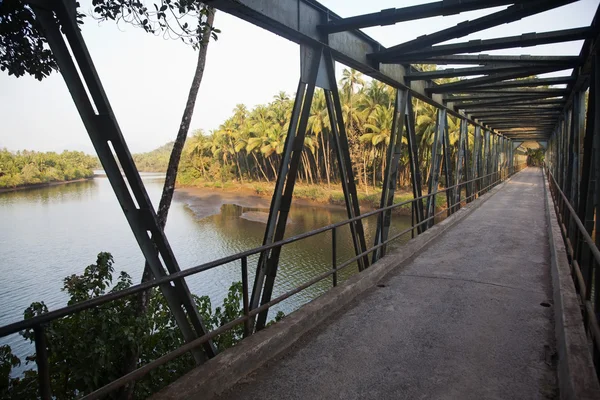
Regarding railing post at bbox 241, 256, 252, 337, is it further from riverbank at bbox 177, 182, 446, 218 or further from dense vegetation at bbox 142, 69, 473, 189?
dense vegetation at bbox 142, 69, 473, 189

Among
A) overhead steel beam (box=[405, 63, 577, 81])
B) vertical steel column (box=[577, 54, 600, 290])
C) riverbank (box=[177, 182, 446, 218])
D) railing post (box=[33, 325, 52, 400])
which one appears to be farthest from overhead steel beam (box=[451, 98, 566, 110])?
riverbank (box=[177, 182, 446, 218])

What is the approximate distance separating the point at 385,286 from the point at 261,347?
8.27ft

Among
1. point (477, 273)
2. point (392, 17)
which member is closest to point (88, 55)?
point (392, 17)

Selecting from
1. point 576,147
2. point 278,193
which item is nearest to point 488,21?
point 278,193

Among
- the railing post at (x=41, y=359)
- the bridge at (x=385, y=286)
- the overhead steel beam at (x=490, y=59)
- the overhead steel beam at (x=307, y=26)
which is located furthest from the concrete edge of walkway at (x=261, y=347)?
the overhead steel beam at (x=490, y=59)

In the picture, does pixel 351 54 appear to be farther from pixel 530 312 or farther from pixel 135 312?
pixel 135 312

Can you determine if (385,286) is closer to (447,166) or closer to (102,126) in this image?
(102,126)

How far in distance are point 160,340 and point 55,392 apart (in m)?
1.40

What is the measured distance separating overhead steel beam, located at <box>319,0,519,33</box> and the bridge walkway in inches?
133

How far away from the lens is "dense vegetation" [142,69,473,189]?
121ft

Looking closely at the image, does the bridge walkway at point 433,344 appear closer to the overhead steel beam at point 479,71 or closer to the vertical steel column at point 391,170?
the vertical steel column at point 391,170

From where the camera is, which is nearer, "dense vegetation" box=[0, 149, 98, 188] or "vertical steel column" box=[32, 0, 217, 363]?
"vertical steel column" box=[32, 0, 217, 363]

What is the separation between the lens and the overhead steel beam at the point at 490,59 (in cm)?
689

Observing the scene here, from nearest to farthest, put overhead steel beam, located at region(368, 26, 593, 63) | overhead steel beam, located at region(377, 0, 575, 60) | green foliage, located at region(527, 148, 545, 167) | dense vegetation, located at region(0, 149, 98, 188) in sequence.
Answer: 1. overhead steel beam, located at region(377, 0, 575, 60)
2. overhead steel beam, located at region(368, 26, 593, 63)
3. dense vegetation, located at region(0, 149, 98, 188)
4. green foliage, located at region(527, 148, 545, 167)
